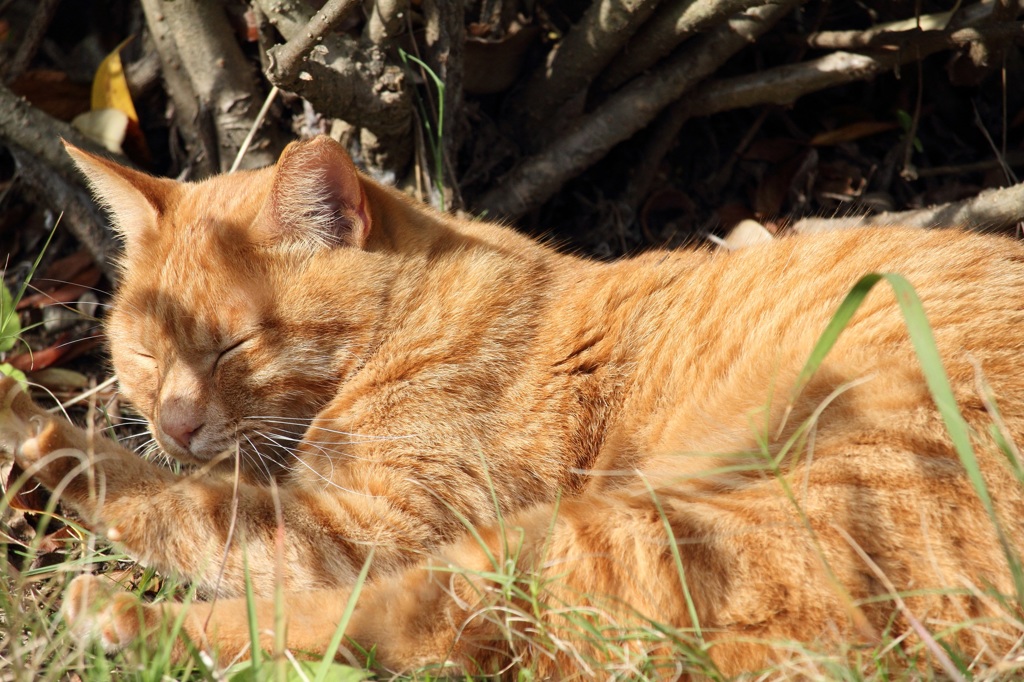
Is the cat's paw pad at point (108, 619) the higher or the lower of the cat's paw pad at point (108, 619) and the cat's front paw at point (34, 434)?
the lower

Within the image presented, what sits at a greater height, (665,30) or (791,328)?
(665,30)

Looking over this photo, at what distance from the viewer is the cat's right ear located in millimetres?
2541

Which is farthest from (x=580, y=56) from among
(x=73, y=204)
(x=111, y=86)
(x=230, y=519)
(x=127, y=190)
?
(x=230, y=519)

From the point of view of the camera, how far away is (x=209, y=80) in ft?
10.9

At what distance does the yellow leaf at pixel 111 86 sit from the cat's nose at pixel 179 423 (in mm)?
1812

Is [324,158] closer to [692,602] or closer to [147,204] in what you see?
[147,204]

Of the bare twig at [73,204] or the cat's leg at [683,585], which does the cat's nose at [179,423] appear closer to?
the cat's leg at [683,585]

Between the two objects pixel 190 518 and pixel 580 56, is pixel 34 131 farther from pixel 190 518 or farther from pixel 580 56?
pixel 580 56

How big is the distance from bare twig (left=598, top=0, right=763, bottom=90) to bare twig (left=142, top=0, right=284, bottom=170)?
4.52ft

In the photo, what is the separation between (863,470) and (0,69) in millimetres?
3575

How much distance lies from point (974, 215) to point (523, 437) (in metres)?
1.99

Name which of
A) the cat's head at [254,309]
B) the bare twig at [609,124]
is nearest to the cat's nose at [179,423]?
the cat's head at [254,309]

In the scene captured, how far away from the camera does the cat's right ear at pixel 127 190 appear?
8.34 feet

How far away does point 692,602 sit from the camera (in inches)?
70.0
